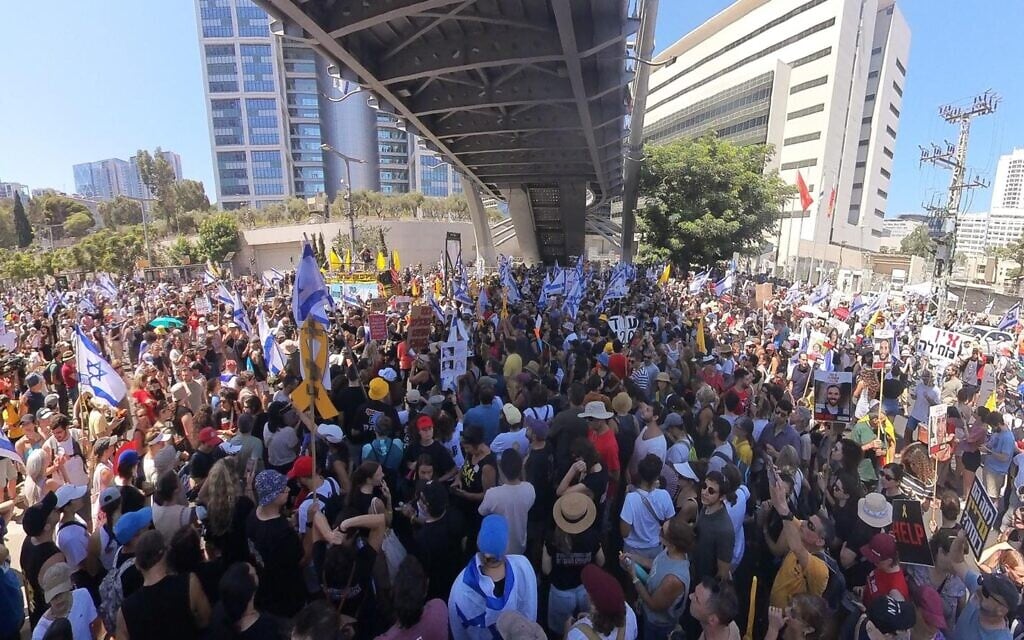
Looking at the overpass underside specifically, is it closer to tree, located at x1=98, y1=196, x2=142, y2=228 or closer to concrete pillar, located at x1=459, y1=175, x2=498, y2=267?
concrete pillar, located at x1=459, y1=175, x2=498, y2=267

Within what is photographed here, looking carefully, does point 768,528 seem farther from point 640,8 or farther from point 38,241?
point 38,241

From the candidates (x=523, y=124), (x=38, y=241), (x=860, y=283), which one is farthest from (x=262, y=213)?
(x=860, y=283)

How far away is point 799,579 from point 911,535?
0.96m

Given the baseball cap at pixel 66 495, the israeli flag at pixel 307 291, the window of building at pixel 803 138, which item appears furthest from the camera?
the window of building at pixel 803 138

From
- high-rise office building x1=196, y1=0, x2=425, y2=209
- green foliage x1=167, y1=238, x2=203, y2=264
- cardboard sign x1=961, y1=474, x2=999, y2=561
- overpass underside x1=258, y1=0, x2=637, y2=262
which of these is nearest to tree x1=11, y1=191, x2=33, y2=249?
green foliage x1=167, y1=238, x2=203, y2=264

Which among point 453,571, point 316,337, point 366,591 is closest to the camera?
point 366,591

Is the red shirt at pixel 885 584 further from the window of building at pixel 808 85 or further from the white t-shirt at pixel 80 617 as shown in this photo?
the window of building at pixel 808 85

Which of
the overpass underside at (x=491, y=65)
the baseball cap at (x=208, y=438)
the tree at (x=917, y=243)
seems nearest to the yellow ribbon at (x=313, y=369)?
the baseball cap at (x=208, y=438)

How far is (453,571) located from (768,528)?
217 centimetres

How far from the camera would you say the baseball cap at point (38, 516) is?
2.94 meters

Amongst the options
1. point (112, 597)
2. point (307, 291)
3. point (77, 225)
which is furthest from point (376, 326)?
point (77, 225)

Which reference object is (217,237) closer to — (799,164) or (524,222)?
(524,222)

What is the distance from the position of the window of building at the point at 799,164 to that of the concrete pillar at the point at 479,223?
39072 millimetres

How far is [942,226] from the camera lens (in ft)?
112
